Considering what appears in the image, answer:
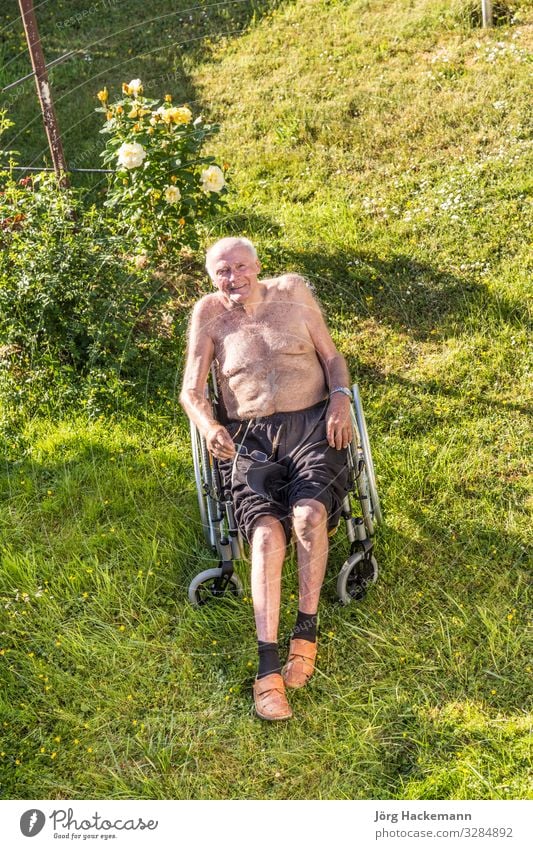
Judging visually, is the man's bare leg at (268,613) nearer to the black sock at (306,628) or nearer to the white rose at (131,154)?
Result: the black sock at (306,628)

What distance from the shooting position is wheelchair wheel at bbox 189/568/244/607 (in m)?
3.70

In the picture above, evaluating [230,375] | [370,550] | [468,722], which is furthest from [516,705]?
[230,375]

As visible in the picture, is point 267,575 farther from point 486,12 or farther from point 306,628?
point 486,12

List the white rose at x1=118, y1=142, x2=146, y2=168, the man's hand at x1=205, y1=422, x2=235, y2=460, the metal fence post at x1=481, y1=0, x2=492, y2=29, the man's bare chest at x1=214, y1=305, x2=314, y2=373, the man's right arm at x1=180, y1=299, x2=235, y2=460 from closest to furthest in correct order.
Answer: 1. the man's hand at x1=205, y1=422, x2=235, y2=460
2. the man's right arm at x1=180, y1=299, x2=235, y2=460
3. the man's bare chest at x1=214, y1=305, x2=314, y2=373
4. the white rose at x1=118, y1=142, x2=146, y2=168
5. the metal fence post at x1=481, y1=0, x2=492, y2=29

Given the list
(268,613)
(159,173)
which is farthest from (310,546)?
(159,173)

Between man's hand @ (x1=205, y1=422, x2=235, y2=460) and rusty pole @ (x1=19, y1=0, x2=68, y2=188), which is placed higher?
rusty pole @ (x1=19, y1=0, x2=68, y2=188)

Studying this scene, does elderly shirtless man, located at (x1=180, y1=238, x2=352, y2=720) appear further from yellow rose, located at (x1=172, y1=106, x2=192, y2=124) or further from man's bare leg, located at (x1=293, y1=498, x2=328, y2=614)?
yellow rose, located at (x1=172, y1=106, x2=192, y2=124)

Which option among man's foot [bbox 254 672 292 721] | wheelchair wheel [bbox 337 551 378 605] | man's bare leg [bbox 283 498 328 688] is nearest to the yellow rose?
man's bare leg [bbox 283 498 328 688]

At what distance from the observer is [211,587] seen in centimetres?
379

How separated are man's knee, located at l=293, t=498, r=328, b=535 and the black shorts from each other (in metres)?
0.02

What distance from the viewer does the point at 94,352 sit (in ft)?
15.5

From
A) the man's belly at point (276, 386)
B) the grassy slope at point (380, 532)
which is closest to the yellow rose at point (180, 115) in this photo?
the grassy slope at point (380, 532)

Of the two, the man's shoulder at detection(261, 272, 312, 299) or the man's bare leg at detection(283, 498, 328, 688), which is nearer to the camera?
the man's bare leg at detection(283, 498, 328, 688)

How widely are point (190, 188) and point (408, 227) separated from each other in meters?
1.26
